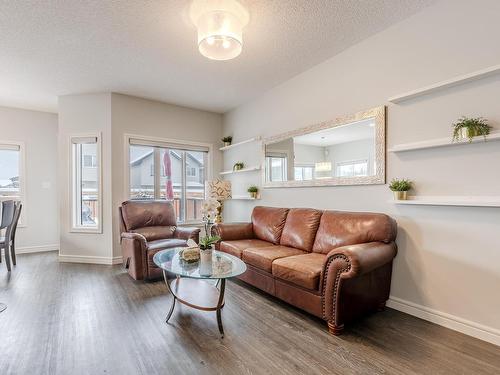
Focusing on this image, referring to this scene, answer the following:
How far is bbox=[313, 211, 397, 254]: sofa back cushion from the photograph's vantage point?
2.42 meters

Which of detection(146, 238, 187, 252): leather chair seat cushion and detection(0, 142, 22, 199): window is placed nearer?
detection(146, 238, 187, 252): leather chair seat cushion

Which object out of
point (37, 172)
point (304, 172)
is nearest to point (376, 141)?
point (304, 172)

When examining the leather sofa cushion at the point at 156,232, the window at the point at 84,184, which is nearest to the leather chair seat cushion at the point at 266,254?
the leather sofa cushion at the point at 156,232

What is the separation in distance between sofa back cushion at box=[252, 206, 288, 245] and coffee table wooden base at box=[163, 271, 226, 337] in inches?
40.5

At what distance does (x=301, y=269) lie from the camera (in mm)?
2320

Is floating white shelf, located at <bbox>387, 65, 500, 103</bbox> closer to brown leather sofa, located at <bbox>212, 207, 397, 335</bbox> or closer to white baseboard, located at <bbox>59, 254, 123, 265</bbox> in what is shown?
brown leather sofa, located at <bbox>212, 207, 397, 335</bbox>

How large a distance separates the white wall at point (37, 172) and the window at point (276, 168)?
4.22m

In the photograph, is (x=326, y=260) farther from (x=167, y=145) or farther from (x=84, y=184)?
(x=84, y=184)

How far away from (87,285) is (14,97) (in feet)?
11.3

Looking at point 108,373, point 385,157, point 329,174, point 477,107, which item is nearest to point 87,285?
point 108,373

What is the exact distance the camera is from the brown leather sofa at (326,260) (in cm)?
208

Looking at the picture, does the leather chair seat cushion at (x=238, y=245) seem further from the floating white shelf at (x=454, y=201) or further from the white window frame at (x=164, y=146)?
the white window frame at (x=164, y=146)

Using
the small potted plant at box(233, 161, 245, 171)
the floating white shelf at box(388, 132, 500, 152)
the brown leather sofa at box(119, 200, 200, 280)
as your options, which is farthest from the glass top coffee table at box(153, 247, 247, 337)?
the small potted plant at box(233, 161, 245, 171)

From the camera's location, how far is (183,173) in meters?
5.12
